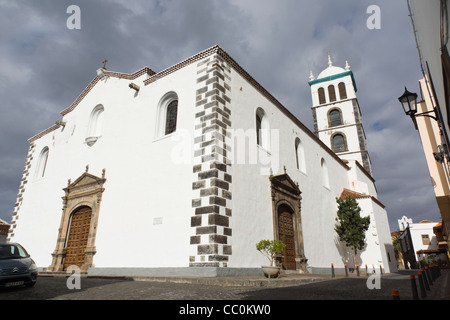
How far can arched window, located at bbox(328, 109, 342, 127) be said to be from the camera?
96.0ft

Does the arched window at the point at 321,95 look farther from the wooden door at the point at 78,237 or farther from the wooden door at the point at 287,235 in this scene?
the wooden door at the point at 78,237

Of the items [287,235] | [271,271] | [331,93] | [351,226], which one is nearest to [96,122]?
[287,235]

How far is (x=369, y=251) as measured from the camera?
1722cm

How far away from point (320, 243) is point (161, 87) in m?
10.7

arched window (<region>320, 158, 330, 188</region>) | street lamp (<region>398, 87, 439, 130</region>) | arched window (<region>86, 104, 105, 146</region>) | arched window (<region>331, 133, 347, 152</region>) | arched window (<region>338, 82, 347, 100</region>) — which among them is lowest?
street lamp (<region>398, 87, 439, 130</region>)

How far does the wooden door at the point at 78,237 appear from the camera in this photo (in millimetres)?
11172

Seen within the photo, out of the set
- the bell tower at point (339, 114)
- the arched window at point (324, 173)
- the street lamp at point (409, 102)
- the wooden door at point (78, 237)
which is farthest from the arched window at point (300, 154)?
the bell tower at point (339, 114)

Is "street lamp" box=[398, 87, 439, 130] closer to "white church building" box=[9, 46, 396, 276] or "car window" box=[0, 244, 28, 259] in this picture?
"white church building" box=[9, 46, 396, 276]

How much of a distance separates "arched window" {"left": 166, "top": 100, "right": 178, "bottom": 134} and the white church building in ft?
0.17

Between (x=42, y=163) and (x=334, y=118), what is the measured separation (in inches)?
1020

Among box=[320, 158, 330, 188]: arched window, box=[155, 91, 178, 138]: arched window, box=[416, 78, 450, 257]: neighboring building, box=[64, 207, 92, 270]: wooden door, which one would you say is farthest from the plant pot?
box=[320, 158, 330, 188]: arched window
